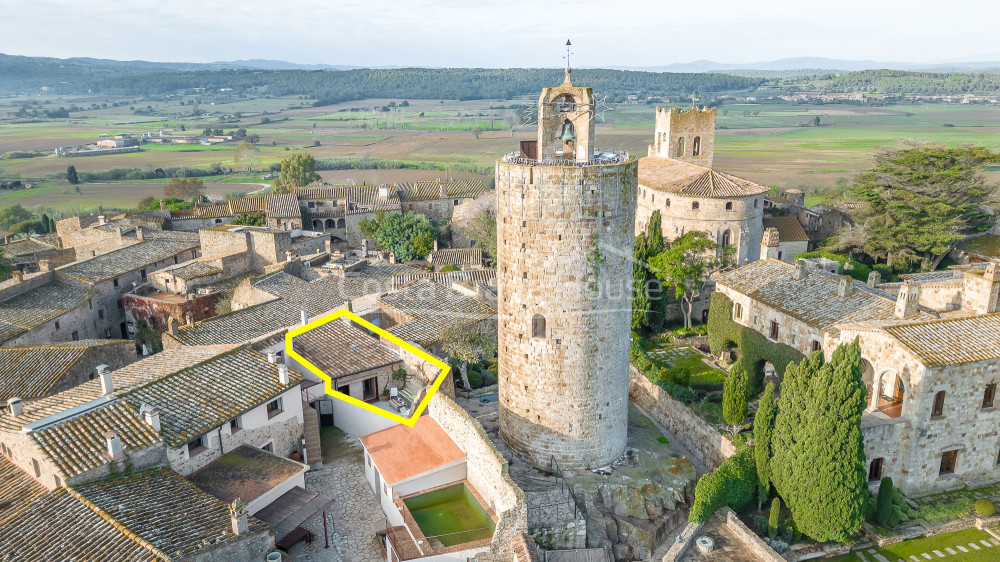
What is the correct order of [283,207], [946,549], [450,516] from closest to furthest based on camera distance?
[450,516] → [946,549] → [283,207]

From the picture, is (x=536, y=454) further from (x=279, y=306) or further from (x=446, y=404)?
(x=279, y=306)

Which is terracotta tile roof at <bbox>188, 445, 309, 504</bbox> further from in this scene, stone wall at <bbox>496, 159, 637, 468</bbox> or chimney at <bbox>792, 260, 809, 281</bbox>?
chimney at <bbox>792, 260, 809, 281</bbox>

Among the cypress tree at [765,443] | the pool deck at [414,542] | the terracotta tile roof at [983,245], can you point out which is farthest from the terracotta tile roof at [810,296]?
the terracotta tile roof at [983,245]

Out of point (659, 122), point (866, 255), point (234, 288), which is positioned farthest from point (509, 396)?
point (659, 122)

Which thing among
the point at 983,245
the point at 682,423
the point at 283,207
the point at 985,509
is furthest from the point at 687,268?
the point at 283,207

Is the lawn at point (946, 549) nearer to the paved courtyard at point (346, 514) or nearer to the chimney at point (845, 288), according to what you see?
the chimney at point (845, 288)

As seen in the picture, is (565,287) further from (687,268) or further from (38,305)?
(38,305)
